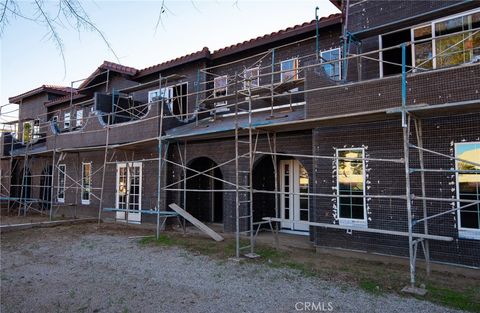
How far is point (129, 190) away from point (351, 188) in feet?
29.8

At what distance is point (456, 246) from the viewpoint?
7203 mm

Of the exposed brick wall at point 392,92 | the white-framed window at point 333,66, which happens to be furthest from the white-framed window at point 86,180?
the exposed brick wall at point 392,92

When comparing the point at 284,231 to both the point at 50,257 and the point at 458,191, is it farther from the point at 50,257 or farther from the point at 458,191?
the point at 50,257

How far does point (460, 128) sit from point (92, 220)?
13651mm

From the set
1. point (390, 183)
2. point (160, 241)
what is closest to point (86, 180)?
point (160, 241)

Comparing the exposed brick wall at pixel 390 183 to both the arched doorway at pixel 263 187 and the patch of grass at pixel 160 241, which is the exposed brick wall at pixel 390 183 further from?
the patch of grass at pixel 160 241

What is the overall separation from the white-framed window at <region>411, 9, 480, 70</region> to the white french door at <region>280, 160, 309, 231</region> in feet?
15.0

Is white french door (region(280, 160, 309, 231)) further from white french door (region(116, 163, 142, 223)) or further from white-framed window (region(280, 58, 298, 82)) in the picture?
white french door (region(116, 163, 142, 223))

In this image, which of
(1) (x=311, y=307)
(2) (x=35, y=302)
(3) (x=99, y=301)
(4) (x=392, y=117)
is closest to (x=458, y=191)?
(4) (x=392, y=117)

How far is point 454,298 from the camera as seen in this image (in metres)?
5.77

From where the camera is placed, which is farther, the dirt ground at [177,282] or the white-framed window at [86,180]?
the white-framed window at [86,180]

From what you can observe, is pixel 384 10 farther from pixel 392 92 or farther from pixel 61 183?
pixel 61 183

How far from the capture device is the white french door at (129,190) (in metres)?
14.1

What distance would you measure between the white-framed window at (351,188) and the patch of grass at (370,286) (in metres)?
1.90
